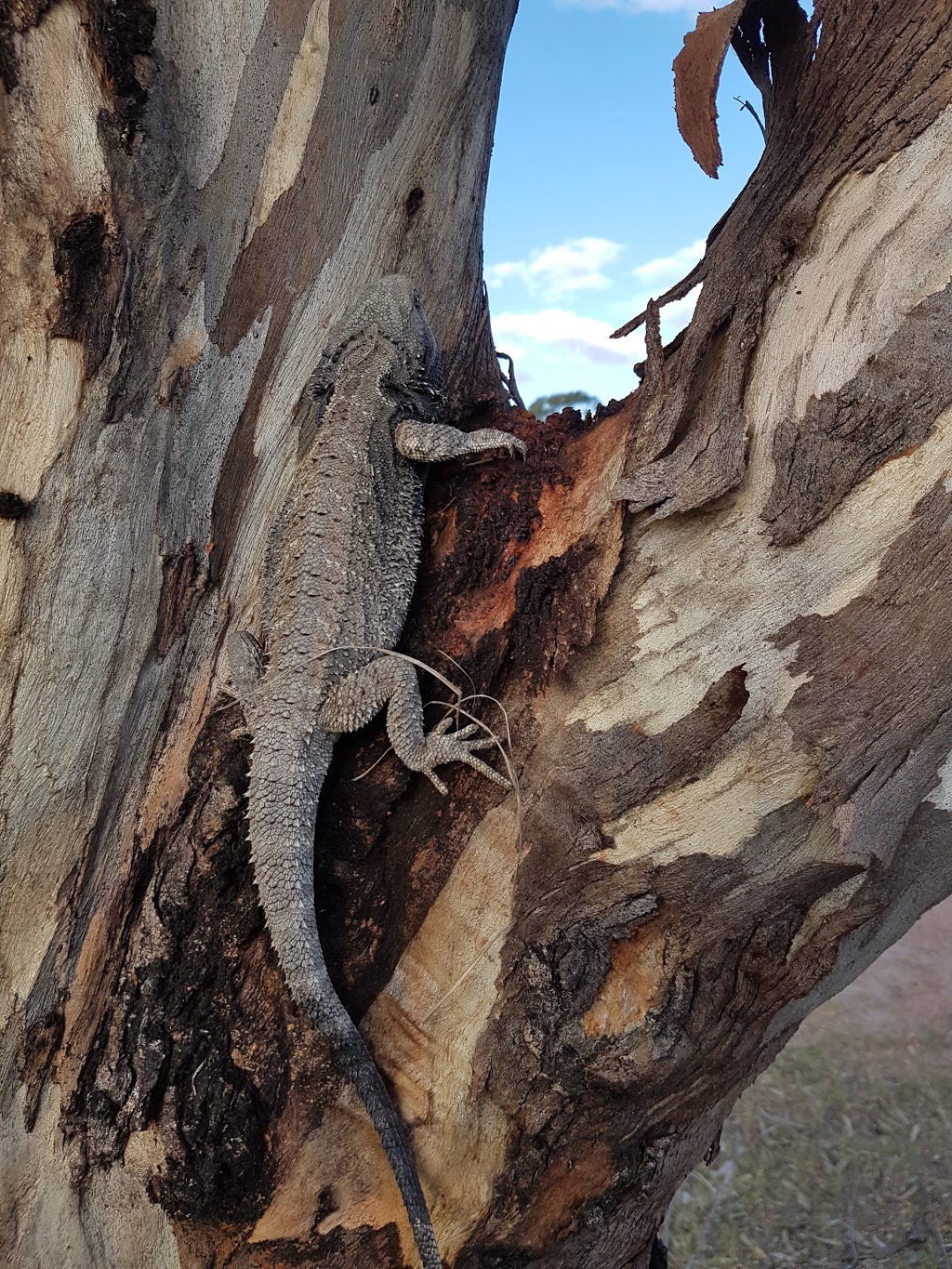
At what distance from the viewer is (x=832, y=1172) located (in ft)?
16.4

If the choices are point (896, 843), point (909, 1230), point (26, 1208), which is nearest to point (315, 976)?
point (26, 1208)

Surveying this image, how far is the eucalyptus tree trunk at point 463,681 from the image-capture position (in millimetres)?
2023

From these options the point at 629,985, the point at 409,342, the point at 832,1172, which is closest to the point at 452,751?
the point at 629,985

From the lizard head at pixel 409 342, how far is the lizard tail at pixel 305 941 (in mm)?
1484

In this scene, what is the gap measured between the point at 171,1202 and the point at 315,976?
0.68m

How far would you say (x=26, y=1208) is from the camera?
235cm

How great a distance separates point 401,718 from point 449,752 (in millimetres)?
244

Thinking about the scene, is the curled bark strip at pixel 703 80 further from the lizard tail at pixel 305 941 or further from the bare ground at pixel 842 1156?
the bare ground at pixel 842 1156

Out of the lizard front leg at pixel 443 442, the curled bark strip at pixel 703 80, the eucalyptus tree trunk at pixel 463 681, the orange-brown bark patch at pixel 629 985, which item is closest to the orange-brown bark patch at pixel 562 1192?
the eucalyptus tree trunk at pixel 463 681

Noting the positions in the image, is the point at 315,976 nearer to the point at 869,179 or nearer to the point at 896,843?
the point at 896,843

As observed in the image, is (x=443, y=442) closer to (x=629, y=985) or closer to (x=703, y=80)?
(x=703, y=80)

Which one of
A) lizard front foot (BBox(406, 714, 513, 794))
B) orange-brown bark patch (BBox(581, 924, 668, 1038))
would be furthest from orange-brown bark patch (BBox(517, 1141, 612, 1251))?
lizard front foot (BBox(406, 714, 513, 794))

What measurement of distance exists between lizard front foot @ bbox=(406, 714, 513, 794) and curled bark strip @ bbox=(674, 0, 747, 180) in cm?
167

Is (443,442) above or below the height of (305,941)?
above
